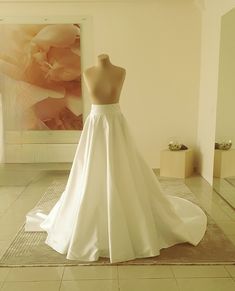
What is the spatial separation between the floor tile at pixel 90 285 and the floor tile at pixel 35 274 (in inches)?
3.8

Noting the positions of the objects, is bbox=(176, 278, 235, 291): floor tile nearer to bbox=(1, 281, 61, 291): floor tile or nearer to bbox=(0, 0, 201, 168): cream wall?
bbox=(1, 281, 61, 291): floor tile

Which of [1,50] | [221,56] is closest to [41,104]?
[1,50]

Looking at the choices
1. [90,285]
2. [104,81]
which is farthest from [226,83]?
[90,285]

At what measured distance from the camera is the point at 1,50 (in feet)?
15.9

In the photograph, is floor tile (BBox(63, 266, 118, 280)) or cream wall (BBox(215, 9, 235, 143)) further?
cream wall (BBox(215, 9, 235, 143))

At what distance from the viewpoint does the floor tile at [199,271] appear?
2.17 meters

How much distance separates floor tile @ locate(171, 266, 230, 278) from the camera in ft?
7.12

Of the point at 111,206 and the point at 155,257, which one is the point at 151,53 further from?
the point at 155,257

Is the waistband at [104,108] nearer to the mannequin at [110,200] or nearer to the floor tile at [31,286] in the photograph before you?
the mannequin at [110,200]

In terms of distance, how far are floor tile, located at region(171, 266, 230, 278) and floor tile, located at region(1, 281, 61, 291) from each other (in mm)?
777

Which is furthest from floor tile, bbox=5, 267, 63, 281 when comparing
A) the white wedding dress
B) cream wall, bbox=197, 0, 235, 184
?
cream wall, bbox=197, 0, 235, 184

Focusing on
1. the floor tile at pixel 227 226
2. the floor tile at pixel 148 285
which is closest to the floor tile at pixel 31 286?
the floor tile at pixel 148 285

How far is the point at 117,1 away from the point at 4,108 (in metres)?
2.24

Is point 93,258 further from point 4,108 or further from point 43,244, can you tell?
point 4,108
